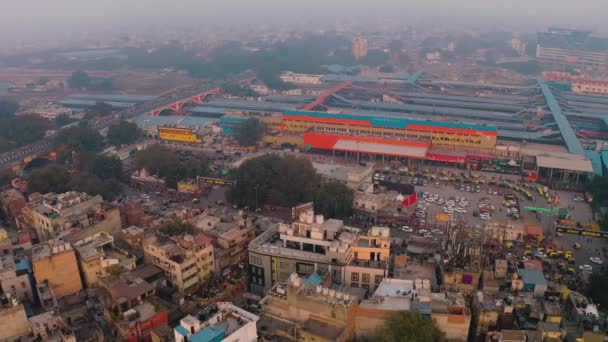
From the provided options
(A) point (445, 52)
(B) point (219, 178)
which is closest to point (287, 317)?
(B) point (219, 178)

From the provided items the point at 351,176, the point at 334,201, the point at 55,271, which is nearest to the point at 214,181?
the point at 351,176

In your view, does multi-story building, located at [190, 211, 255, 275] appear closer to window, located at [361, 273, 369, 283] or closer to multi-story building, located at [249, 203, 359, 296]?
multi-story building, located at [249, 203, 359, 296]

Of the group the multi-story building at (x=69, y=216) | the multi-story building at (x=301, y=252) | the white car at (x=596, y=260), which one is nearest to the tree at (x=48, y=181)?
the multi-story building at (x=69, y=216)

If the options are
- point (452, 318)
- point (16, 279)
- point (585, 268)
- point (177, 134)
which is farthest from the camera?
point (177, 134)

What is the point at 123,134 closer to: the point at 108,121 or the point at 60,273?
the point at 108,121

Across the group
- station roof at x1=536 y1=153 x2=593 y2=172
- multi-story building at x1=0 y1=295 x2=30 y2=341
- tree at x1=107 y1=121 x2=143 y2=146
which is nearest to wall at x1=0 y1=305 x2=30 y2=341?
multi-story building at x1=0 y1=295 x2=30 y2=341
